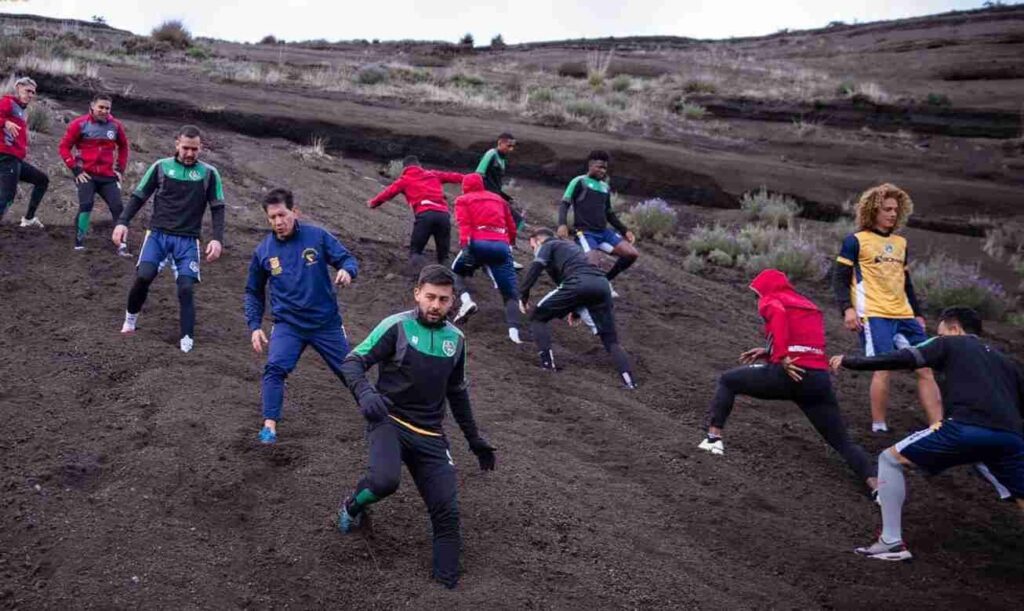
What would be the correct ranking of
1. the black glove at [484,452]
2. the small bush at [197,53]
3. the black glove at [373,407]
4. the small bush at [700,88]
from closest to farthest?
the black glove at [373,407] → the black glove at [484,452] → the small bush at [197,53] → the small bush at [700,88]

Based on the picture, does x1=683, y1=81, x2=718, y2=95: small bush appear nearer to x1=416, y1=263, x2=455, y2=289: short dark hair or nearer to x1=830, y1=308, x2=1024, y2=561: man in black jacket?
x1=830, y1=308, x2=1024, y2=561: man in black jacket

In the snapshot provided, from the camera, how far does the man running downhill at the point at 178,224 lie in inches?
343

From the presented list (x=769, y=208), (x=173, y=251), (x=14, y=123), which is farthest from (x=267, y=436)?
(x=769, y=208)

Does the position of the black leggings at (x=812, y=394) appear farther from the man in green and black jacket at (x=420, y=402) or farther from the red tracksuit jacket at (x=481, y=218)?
the red tracksuit jacket at (x=481, y=218)

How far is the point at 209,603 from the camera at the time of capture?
16.7 ft

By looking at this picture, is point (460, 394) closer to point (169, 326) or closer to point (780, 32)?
point (169, 326)

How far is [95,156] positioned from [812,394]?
823 cm

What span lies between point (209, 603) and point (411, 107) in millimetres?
19983

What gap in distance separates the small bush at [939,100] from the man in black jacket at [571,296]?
2084 cm

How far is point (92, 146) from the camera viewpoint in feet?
35.6

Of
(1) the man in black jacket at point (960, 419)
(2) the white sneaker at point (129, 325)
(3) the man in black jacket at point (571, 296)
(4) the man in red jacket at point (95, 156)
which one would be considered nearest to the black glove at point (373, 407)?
(1) the man in black jacket at point (960, 419)

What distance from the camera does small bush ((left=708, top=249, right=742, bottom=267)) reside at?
16078 millimetres

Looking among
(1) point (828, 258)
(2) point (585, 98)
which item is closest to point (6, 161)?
(1) point (828, 258)

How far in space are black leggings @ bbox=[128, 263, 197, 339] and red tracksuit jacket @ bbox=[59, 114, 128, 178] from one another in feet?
9.27
